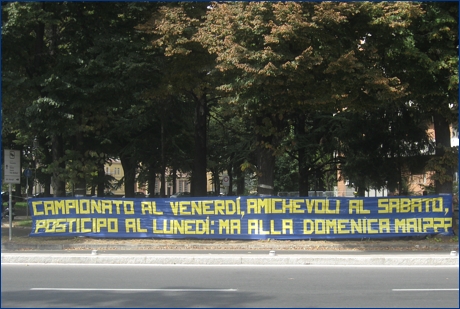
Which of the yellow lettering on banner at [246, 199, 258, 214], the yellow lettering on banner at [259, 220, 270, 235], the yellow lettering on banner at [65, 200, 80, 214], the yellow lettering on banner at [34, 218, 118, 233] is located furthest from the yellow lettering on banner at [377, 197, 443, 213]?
the yellow lettering on banner at [65, 200, 80, 214]

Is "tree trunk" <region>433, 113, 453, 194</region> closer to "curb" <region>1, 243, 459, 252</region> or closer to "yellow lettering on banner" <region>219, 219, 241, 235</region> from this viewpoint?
"curb" <region>1, 243, 459, 252</region>

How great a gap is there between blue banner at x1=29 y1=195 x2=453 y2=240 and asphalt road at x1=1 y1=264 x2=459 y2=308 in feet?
18.4

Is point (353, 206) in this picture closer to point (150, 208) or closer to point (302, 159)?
point (150, 208)

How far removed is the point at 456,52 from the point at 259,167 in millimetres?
7998

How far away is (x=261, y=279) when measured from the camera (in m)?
12.0

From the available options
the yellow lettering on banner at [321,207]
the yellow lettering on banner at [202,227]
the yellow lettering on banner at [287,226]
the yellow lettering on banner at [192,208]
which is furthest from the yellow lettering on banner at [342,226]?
the yellow lettering on banner at [192,208]

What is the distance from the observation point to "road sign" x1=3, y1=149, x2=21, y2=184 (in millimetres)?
18703

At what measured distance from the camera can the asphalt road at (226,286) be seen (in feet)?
30.6

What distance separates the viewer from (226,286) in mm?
11055

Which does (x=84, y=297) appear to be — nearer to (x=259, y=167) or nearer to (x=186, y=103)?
(x=259, y=167)

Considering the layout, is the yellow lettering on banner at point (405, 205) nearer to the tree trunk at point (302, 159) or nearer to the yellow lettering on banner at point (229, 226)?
the yellow lettering on banner at point (229, 226)

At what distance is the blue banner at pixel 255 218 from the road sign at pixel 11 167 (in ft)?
6.83

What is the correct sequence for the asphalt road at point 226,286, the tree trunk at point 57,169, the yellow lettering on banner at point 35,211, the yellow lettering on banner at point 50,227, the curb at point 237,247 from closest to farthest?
the asphalt road at point 226,286 < the curb at point 237,247 < the yellow lettering on banner at point 50,227 < the yellow lettering on banner at point 35,211 < the tree trunk at point 57,169

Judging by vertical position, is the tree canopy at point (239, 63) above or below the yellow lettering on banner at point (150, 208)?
above
